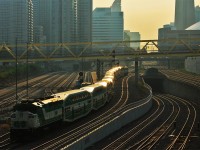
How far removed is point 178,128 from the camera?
51469 mm

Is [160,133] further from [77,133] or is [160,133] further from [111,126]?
[77,133]

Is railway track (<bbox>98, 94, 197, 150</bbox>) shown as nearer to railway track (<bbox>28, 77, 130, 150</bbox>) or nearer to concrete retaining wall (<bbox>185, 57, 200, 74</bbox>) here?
railway track (<bbox>28, 77, 130, 150</bbox>)

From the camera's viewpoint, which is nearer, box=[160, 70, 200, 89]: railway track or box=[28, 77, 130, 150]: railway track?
box=[28, 77, 130, 150]: railway track

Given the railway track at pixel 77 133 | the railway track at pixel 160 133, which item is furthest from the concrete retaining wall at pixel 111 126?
the railway track at pixel 77 133

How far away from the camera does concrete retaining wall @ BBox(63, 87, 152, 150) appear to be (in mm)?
34191

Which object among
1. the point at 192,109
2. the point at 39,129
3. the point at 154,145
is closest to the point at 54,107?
the point at 39,129

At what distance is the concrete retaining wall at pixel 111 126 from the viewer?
34.2m

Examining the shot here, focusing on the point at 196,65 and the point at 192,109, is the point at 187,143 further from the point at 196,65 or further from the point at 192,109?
the point at 196,65

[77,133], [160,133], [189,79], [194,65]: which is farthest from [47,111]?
[194,65]

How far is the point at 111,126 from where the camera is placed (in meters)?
44.6

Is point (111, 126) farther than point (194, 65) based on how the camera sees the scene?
No

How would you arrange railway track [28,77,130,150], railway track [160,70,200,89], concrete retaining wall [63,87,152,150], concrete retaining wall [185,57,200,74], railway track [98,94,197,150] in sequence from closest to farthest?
1. concrete retaining wall [63,87,152,150]
2. railway track [28,77,130,150]
3. railway track [98,94,197,150]
4. railway track [160,70,200,89]
5. concrete retaining wall [185,57,200,74]

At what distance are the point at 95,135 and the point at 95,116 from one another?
16.0 metres

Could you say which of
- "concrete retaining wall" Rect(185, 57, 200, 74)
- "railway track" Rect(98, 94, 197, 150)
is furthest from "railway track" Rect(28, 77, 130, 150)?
"concrete retaining wall" Rect(185, 57, 200, 74)
